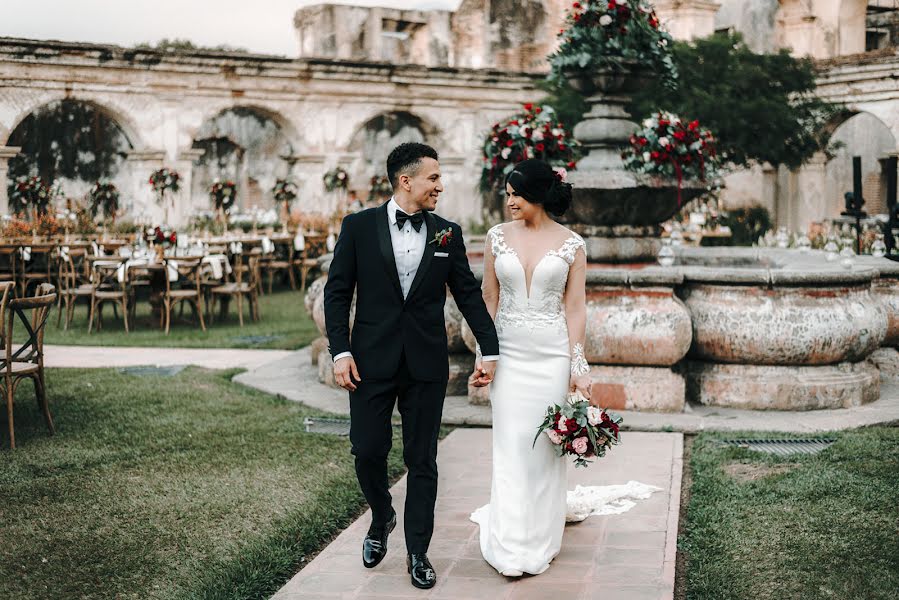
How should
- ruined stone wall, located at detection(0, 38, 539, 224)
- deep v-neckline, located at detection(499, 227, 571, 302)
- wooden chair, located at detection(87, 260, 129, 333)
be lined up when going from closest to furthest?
deep v-neckline, located at detection(499, 227, 571, 302) < wooden chair, located at detection(87, 260, 129, 333) < ruined stone wall, located at detection(0, 38, 539, 224)

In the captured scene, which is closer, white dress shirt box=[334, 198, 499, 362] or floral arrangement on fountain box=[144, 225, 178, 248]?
white dress shirt box=[334, 198, 499, 362]

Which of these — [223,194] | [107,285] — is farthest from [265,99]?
[107,285]

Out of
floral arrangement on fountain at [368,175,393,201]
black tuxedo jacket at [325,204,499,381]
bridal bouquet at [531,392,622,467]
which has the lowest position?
bridal bouquet at [531,392,622,467]

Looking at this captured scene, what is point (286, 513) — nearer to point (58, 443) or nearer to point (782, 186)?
point (58, 443)

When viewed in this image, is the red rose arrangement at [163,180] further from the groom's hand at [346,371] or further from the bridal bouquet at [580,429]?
the bridal bouquet at [580,429]

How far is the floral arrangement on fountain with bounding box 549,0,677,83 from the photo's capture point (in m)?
8.91

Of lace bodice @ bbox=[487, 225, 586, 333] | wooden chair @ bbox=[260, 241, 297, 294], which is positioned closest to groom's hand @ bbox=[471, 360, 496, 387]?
lace bodice @ bbox=[487, 225, 586, 333]

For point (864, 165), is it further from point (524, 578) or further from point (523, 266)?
point (524, 578)

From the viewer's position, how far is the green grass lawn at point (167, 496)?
4.49 metres

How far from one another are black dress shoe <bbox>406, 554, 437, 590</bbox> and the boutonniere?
1.26m

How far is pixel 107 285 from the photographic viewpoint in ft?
46.6

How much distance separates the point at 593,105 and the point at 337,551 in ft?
19.5

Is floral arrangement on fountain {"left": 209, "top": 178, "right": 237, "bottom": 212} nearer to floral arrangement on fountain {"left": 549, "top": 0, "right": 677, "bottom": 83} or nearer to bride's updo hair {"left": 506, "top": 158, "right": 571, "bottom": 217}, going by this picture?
floral arrangement on fountain {"left": 549, "top": 0, "right": 677, "bottom": 83}

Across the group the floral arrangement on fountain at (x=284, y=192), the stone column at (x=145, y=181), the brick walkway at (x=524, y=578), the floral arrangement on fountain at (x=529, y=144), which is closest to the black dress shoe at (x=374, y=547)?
the brick walkway at (x=524, y=578)
